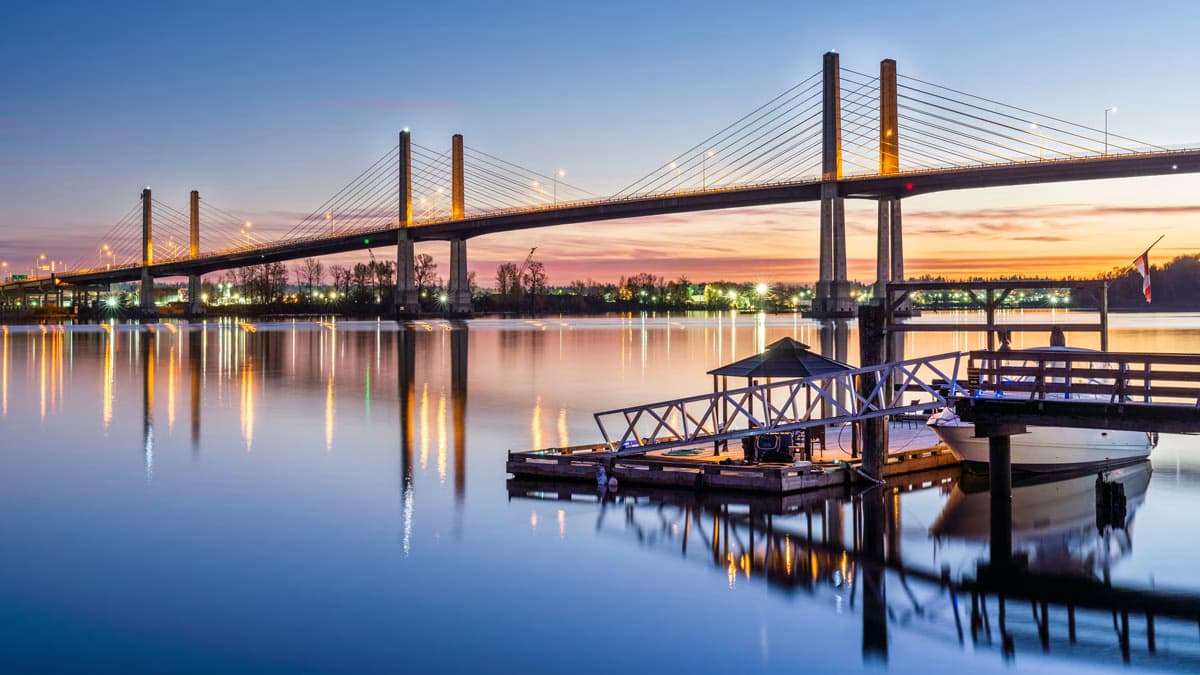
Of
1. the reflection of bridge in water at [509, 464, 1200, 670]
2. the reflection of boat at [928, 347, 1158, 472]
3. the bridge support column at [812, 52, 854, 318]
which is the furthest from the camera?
the bridge support column at [812, 52, 854, 318]

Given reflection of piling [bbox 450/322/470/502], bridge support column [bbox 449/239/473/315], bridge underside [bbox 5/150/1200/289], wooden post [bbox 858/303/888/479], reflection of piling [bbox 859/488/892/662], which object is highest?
bridge underside [bbox 5/150/1200/289]

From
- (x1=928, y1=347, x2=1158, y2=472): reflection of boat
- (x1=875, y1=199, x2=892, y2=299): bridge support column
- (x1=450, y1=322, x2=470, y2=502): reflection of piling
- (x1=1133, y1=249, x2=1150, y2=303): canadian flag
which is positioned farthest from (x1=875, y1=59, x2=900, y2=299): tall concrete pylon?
(x1=928, y1=347, x2=1158, y2=472): reflection of boat

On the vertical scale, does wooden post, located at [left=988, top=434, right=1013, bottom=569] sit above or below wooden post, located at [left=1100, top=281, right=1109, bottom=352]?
below

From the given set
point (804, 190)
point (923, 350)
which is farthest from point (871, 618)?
point (804, 190)

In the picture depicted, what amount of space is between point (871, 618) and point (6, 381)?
43.0 meters

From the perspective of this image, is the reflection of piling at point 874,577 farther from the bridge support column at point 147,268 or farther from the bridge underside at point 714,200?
the bridge support column at point 147,268

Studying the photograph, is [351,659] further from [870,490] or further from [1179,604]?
[870,490]

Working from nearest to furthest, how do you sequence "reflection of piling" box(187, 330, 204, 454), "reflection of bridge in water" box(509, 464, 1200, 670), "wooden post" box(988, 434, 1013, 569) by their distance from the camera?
1. "reflection of bridge in water" box(509, 464, 1200, 670)
2. "wooden post" box(988, 434, 1013, 569)
3. "reflection of piling" box(187, 330, 204, 454)

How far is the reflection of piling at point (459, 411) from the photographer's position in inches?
813

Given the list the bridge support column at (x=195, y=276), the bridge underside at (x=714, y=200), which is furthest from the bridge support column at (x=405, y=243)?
the bridge support column at (x=195, y=276)

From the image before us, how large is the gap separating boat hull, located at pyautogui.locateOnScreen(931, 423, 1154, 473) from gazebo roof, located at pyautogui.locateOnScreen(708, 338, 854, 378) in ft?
7.54

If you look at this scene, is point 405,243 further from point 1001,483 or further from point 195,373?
point 1001,483

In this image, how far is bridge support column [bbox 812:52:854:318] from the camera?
9925 centimetres

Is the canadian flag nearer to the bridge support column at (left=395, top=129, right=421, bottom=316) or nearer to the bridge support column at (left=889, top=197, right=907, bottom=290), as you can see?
the bridge support column at (left=889, top=197, right=907, bottom=290)
